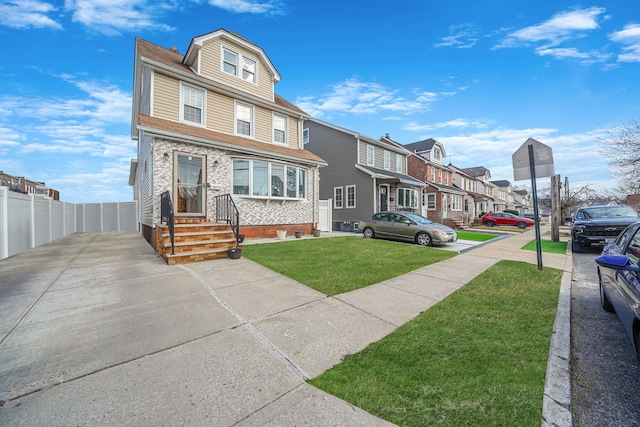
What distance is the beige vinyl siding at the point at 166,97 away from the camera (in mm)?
9453

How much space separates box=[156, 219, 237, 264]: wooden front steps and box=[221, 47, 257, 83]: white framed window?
7.99 m

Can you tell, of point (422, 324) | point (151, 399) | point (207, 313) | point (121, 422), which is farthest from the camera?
point (207, 313)

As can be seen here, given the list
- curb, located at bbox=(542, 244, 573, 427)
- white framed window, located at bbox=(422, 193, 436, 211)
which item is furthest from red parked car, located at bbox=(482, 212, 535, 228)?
curb, located at bbox=(542, 244, 573, 427)

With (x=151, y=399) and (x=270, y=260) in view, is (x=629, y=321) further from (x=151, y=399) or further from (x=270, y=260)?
(x=270, y=260)

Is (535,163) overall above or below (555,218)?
above

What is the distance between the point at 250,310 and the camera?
3848 mm

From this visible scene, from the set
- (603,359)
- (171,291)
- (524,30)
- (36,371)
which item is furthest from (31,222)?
(524,30)

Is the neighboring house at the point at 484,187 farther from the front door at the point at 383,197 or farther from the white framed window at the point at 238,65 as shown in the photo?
the white framed window at the point at 238,65

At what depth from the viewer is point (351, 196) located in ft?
61.0

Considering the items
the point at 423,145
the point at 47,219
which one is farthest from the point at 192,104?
the point at 423,145

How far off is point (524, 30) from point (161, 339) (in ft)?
44.9

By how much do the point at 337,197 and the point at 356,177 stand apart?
2.25 meters

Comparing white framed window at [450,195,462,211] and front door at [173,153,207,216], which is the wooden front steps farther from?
white framed window at [450,195,462,211]

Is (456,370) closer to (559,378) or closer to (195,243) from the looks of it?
(559,378)
